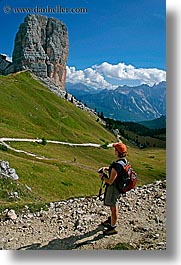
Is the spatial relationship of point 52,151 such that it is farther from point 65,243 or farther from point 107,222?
point 65,243

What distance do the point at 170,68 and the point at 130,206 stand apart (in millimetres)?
3481

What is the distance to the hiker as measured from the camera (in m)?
7.00

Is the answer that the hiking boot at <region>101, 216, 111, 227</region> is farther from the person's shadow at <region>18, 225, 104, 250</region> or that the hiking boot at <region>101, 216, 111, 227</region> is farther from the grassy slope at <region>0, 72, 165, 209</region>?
the grassy slope at <region>0, 72, 165, 209</region>

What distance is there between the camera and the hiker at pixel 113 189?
700 centimetres

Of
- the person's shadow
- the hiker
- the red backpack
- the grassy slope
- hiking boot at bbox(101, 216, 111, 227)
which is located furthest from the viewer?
the grassy slope

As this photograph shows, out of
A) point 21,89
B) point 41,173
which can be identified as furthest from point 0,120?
point 21,89

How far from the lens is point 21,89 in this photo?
9069cm

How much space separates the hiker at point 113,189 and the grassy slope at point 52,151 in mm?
3841

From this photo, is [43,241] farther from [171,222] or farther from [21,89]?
[21,89]

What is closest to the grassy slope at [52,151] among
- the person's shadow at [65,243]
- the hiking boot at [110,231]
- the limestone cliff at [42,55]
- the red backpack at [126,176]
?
the person's shadow at [65,243]

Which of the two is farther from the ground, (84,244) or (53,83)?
(53,83)

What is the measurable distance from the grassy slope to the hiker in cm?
384

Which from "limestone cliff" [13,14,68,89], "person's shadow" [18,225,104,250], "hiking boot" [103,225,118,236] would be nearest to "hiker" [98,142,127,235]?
"hiking boot" [103,225,118,236]

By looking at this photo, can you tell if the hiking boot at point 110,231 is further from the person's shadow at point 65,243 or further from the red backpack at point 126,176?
the red backpack at point 126,176
